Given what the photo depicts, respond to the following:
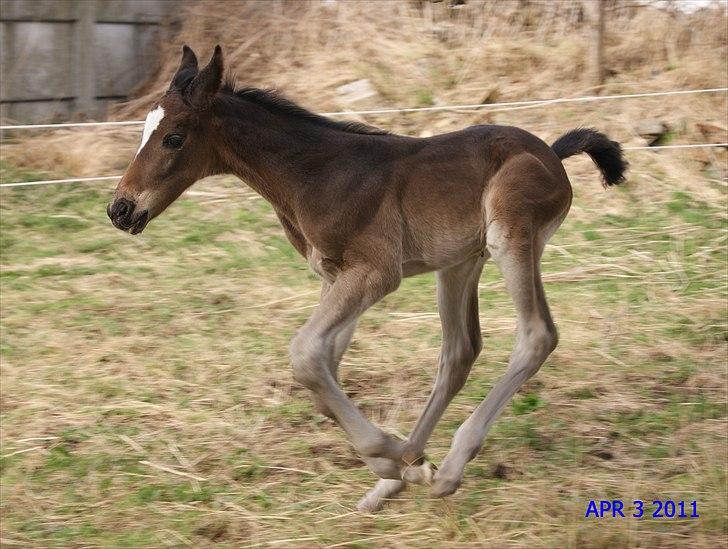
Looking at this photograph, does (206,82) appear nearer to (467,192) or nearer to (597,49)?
(467,192)

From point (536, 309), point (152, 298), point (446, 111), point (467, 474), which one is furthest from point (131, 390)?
point (446, 111)

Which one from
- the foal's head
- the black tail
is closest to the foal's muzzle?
the foal's head

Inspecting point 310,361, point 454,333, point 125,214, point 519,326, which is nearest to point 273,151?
point 125,214

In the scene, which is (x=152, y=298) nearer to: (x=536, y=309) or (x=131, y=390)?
(x=131, y=390)

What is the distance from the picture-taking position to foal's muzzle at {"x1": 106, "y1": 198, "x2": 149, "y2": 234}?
13.8 feet

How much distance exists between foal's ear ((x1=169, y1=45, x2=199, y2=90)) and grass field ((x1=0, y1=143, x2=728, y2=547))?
5.41ft

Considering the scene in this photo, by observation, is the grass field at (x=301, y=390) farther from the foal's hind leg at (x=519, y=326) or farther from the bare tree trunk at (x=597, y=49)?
the bare tree trunk at (x=597, y=49)

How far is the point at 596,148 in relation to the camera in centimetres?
469

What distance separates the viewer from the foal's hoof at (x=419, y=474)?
414 cm

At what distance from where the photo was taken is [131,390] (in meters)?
5.62

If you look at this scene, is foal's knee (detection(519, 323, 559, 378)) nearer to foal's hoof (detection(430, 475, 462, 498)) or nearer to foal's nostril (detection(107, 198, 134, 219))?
foal's hoof (detection(430, 475, 462, 498))

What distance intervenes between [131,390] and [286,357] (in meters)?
0.87

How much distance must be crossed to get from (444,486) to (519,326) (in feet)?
2.30

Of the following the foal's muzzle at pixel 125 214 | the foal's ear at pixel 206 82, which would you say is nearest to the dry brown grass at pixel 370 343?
the foal's muzzle at pixel 125 214
